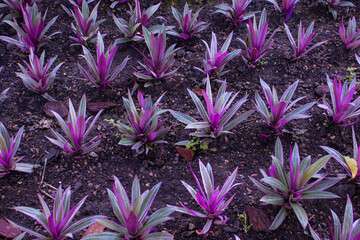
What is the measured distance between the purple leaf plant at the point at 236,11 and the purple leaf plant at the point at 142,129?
157 centimetres

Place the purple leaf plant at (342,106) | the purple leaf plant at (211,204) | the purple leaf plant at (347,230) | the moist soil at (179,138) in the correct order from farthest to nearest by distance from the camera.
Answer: the purple leaf plant at (342,106)
the moist soil at (179,138)
the purple leaf plant at (211,204)
the purple leaf plant at (347,230)

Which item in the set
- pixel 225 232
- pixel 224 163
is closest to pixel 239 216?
pixel 225 232

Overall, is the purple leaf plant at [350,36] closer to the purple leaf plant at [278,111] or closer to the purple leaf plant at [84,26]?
the purple leaf plant at [278,111]

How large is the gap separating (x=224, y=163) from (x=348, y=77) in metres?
1.57

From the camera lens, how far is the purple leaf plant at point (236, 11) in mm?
3242

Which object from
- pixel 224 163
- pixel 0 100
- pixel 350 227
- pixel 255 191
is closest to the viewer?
pixel 350 227

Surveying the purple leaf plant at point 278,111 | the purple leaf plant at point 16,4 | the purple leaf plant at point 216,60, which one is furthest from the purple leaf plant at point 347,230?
the purple leaf plant at point 16,4

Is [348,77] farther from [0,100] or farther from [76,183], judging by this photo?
[0,100]

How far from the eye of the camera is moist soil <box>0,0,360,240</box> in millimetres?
2082

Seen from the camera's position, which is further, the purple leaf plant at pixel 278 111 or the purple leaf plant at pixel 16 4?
the purple leaf plant at pixel 16 4

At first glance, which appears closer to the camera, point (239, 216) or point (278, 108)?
point (239, 216)

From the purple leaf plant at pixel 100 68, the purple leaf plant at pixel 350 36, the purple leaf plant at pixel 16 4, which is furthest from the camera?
the purple leaf plant at pixel 16 4

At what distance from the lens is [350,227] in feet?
5.90

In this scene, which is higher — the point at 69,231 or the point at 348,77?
the point at 348,77
